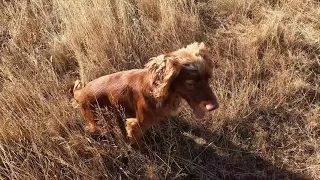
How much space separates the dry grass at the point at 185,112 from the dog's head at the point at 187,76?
66cm

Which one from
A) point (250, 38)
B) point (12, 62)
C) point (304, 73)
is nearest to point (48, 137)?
point (12, 62)

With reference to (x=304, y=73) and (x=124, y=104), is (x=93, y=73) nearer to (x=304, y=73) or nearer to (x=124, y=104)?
(x=124, y=104)

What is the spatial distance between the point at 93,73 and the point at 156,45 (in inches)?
34.2

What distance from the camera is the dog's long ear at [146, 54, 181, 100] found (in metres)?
2.96

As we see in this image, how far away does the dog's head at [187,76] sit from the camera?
2.98 m

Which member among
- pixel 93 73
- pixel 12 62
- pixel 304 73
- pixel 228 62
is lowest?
pixel 304 73

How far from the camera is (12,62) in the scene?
14.1 ft

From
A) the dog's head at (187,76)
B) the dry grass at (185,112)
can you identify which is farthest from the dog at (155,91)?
the dry grass at (185,112)

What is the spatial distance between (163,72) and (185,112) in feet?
3.50

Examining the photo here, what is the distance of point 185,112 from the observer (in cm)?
399

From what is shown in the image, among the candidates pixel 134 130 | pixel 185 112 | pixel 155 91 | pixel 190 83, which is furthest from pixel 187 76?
pixel 185 112

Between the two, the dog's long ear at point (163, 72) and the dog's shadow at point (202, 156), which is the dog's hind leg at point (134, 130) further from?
the dog's long ear at point (163, 72)

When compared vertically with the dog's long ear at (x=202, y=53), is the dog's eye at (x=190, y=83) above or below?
below

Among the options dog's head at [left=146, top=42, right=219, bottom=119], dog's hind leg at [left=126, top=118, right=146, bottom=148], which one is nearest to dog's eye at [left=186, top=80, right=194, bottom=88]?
dog's head at [left=146, top=42, right=219, bottom=119]
